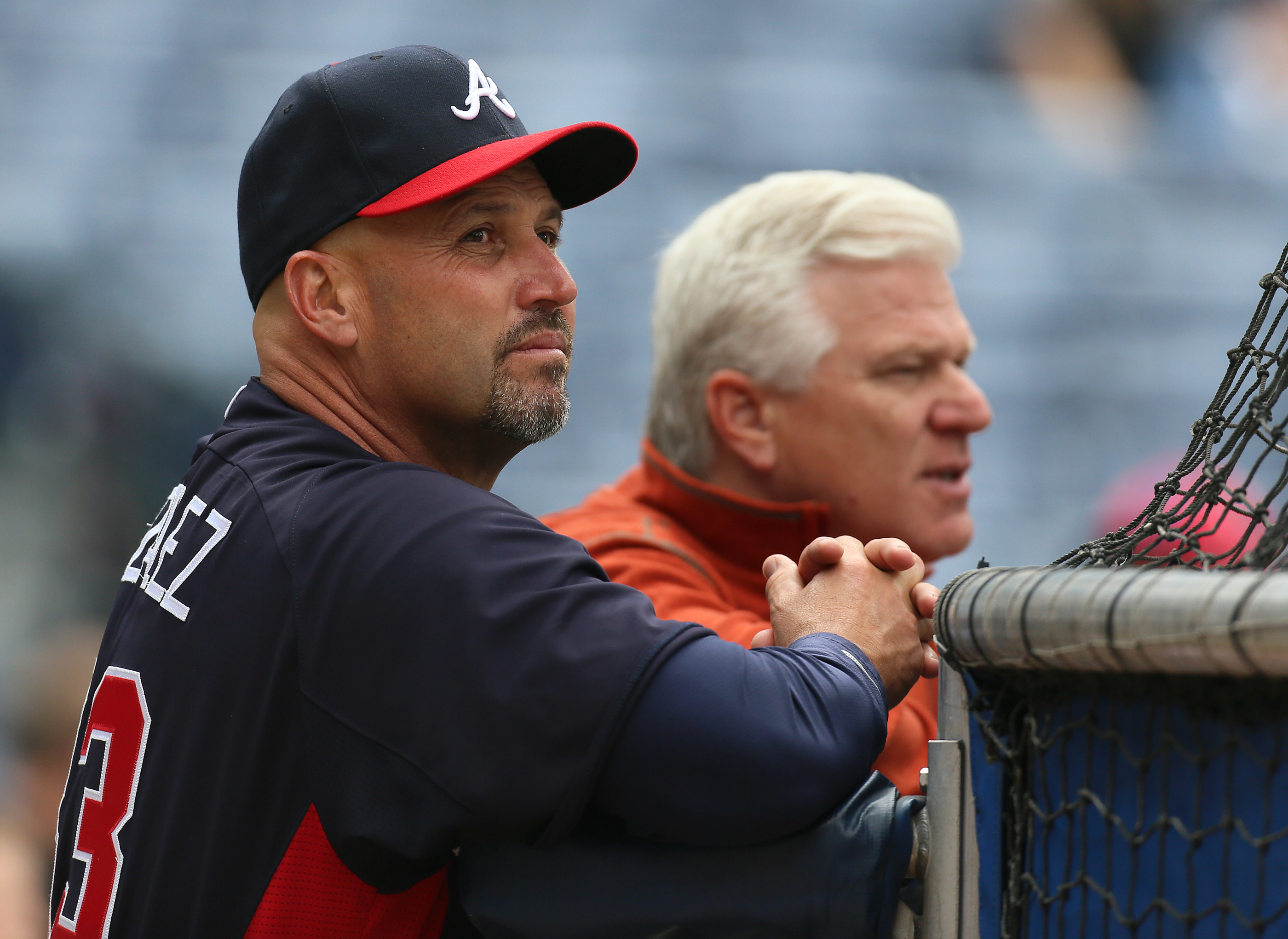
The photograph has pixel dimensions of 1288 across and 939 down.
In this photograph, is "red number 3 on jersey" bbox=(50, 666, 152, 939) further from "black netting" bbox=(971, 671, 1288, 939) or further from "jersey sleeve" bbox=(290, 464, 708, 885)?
"black netting" bbox=(971, 671, 1288, 939)

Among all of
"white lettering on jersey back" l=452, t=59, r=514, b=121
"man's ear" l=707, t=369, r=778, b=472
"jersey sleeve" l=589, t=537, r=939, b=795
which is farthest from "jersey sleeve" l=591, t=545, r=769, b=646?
"white lettering on jersey back" l=452, t=59, r=514, b=121

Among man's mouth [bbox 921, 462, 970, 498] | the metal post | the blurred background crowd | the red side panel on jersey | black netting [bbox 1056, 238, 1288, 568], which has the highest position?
the blurred background crowd

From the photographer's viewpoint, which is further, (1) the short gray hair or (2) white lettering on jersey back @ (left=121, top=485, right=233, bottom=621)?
(1) the short gray hair

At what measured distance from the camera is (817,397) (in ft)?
6.61

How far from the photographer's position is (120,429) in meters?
4.82

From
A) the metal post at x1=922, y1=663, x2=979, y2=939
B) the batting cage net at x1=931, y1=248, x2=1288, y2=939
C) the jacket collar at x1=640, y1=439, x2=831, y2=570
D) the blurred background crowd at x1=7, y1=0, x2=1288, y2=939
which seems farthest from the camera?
the blurred background crowd at x1=7, y1=0, x2=1288, y2=939

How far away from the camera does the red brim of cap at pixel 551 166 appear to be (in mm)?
1290

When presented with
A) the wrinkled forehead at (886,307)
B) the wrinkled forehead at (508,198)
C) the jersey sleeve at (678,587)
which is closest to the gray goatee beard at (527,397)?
the wrinkled forehead at (508,198)

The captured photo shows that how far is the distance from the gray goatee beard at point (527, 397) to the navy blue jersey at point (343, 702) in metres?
0.18

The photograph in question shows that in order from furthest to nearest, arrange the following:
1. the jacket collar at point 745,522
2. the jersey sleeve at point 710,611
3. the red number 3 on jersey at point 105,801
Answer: the jacket collar at point 745,522
the jersey sleeve at point 710,611
the red number 3 on jersey at point 105,801

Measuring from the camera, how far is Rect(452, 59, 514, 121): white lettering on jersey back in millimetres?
1349

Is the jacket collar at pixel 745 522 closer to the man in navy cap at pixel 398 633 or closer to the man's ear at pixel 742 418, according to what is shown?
the man's ear at pixel 742 418

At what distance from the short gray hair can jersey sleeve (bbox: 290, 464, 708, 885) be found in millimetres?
1006

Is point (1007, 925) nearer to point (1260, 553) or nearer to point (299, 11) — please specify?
point (1260, 553)
